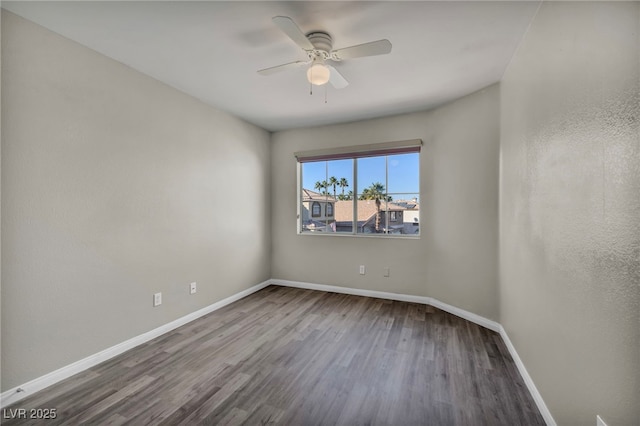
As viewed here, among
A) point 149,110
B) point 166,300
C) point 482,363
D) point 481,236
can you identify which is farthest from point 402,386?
point 149,110

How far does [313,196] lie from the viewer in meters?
4.27

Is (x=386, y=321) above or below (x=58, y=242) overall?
below

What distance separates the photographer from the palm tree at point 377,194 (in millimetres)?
3787

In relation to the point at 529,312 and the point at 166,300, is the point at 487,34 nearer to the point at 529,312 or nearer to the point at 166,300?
the point at 529,312

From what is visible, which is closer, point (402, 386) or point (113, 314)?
point (402, 386)

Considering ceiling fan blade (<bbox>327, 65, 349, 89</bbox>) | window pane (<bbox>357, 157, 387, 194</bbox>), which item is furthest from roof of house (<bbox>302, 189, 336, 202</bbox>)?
ceiling fan blade (<bbox>327, 65, 349, 89</bbox>)

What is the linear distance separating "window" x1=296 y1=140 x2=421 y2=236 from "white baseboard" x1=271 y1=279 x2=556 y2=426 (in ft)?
2.75

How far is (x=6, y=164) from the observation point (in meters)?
1.71

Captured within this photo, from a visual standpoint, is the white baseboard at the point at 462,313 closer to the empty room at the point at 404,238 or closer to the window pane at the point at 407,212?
the empty room at the point at 404,238

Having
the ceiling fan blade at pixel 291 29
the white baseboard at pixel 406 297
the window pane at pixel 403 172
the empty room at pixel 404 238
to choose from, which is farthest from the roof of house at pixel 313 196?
the ceiling fan blade at pixel 291 29

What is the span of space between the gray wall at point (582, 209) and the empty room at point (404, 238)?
11mm

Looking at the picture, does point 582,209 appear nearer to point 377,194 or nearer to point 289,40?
point 289,40

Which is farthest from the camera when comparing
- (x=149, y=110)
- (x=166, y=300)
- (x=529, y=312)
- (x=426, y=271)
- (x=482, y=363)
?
(x=426, y=271)

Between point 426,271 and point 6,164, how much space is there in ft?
13.0
